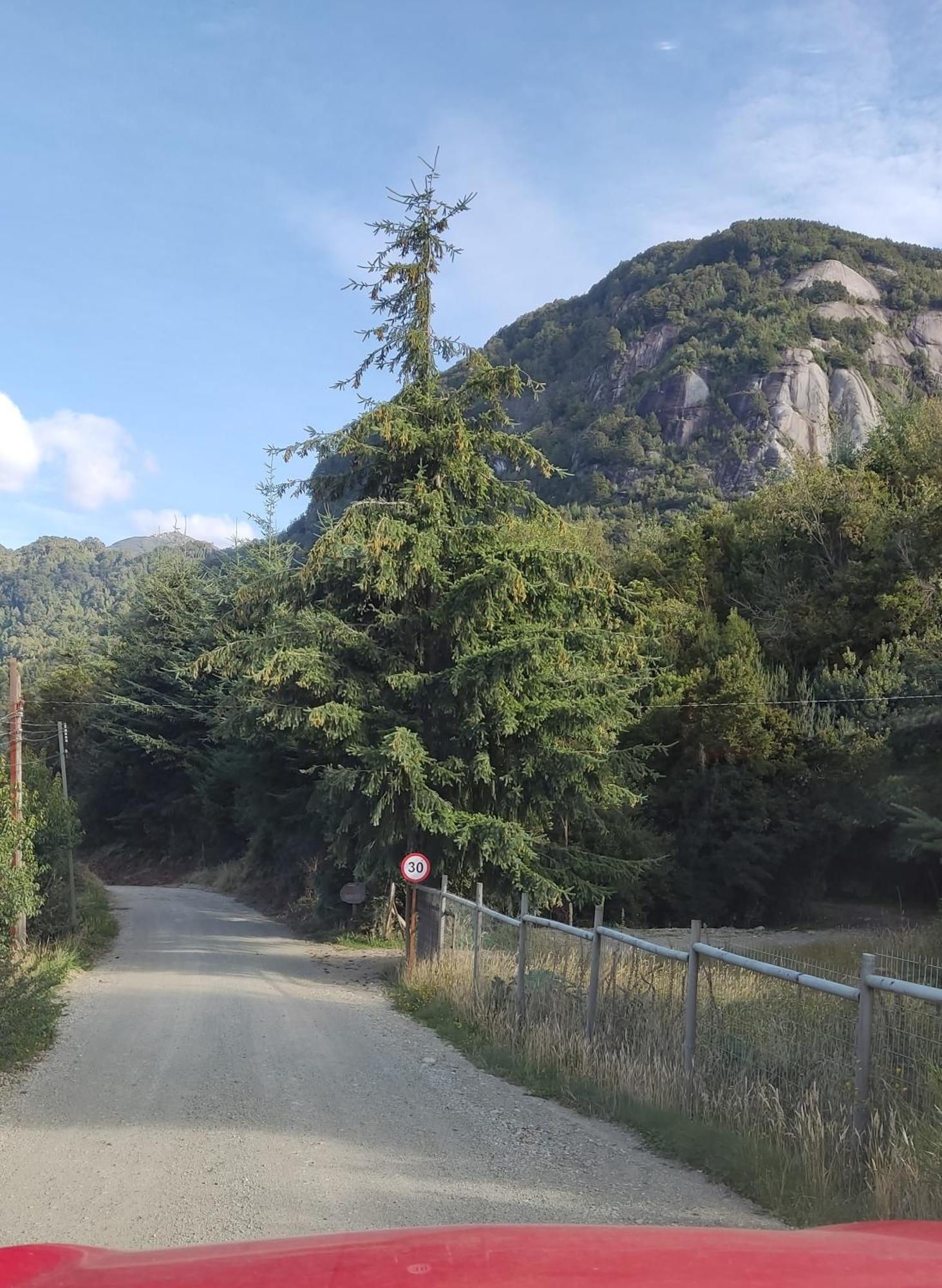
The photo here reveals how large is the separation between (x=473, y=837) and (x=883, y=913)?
20300 millimetres

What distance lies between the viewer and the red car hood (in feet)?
7.27

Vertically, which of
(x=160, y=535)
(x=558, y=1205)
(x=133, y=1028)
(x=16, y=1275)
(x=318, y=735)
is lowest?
(x=133, y=1028)

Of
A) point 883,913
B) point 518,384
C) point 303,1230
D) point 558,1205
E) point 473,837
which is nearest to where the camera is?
point 303,1230

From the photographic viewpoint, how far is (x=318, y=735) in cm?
2002

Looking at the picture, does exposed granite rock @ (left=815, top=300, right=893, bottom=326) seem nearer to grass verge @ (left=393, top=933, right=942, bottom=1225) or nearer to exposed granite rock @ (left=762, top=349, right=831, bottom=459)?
exposed granite rock @ (left=762, top=349, right=831, bottom=459)

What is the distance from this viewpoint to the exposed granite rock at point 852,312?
13207 cm

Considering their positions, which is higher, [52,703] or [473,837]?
[52,703]

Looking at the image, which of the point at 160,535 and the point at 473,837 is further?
the point at 160,535

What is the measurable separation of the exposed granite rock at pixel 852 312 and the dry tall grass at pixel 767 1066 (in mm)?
135716

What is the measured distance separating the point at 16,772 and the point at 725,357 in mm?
116262

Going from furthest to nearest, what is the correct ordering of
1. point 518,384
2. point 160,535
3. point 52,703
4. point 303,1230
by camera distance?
1. point 160,535
2. point 52,703
3. point 518,384
4. point 303,1230

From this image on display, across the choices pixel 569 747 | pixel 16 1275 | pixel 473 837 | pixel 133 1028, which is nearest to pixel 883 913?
pixel 569 747

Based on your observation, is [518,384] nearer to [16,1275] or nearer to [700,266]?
[16,1275]

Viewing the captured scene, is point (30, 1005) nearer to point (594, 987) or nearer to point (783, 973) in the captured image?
point (594, 987)
